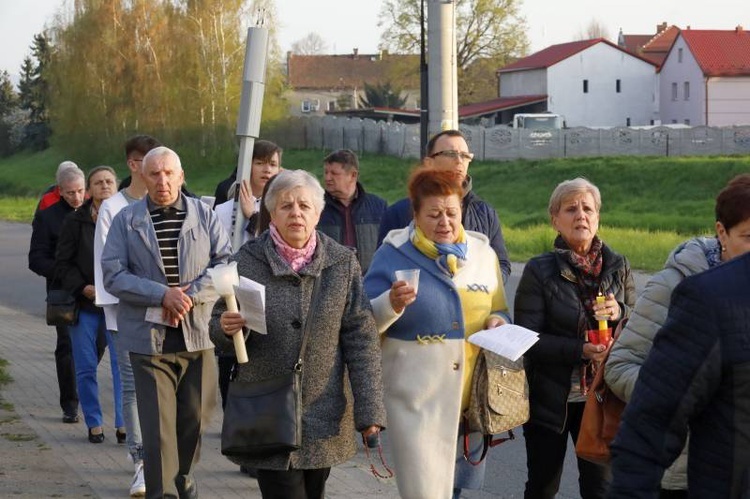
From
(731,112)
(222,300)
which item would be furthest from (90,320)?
(731,112)

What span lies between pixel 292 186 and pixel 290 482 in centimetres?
121

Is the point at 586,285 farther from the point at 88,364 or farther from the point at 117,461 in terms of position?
the point at 88,364

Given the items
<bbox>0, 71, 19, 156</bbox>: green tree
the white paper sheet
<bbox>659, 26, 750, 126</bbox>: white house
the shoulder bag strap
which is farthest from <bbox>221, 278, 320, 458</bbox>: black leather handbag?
<bbox>0, 71, 19, 156</bbox>: green tree

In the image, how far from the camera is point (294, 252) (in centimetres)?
523

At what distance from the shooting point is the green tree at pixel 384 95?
94.3 meters

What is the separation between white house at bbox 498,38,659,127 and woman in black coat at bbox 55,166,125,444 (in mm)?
77651

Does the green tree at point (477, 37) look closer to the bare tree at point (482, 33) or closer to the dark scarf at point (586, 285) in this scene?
the bare tree at point (482, 33)

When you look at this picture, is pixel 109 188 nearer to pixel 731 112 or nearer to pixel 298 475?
pixel 298 475

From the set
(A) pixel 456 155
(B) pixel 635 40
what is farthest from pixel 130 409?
(B) pixel 635 40

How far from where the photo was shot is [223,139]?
66562mm

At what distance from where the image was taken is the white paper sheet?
16.0 ft

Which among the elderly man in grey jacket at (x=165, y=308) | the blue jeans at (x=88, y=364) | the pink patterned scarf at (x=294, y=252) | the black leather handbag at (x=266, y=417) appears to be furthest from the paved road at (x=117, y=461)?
the pink patterned scarf at (x=294, y=252)

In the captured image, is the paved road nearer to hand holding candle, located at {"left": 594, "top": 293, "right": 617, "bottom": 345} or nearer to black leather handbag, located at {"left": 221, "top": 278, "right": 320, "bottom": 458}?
hand holding candle, located at {"left": 594, "top": 293, "right": 617, "bottom": 345}

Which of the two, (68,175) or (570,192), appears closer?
(570,192)
